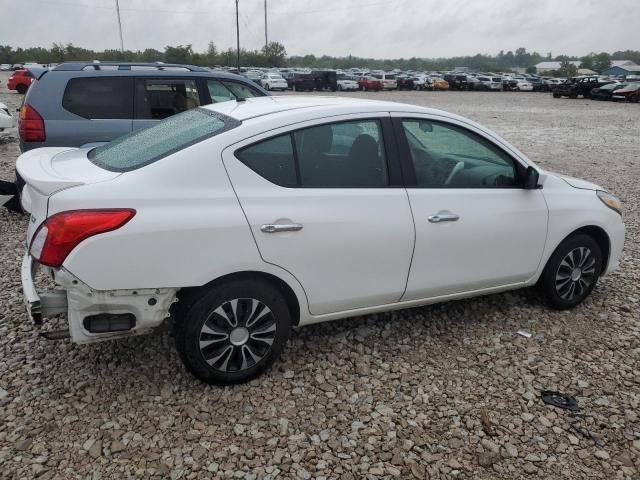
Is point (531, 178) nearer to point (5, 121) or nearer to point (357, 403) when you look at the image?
point (357, 403)

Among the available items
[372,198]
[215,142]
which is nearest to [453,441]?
[372,198]

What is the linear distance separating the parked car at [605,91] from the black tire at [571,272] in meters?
36.4

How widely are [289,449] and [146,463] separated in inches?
27.8

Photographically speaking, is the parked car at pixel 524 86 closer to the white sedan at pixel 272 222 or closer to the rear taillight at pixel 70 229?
the white sedan at pixel 272 222

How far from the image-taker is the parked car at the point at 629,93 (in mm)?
34156

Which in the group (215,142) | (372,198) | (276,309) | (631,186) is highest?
(215,142)

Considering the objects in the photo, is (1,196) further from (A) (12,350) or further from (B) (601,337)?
(B) (601,337)

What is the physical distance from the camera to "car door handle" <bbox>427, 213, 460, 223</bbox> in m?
3.47

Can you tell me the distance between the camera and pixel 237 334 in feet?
10.1

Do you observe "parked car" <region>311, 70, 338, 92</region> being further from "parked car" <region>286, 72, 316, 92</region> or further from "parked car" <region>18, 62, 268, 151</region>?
"parked car" <region>18, 62, 268, 151</region>

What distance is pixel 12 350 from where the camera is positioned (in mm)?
3580

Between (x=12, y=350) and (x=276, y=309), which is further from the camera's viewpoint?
(x=12, y=350)

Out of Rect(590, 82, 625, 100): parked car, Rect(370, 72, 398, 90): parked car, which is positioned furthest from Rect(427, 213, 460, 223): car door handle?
Rect(370, 72, 398, 90): parked car

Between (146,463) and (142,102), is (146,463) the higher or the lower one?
the lower one
